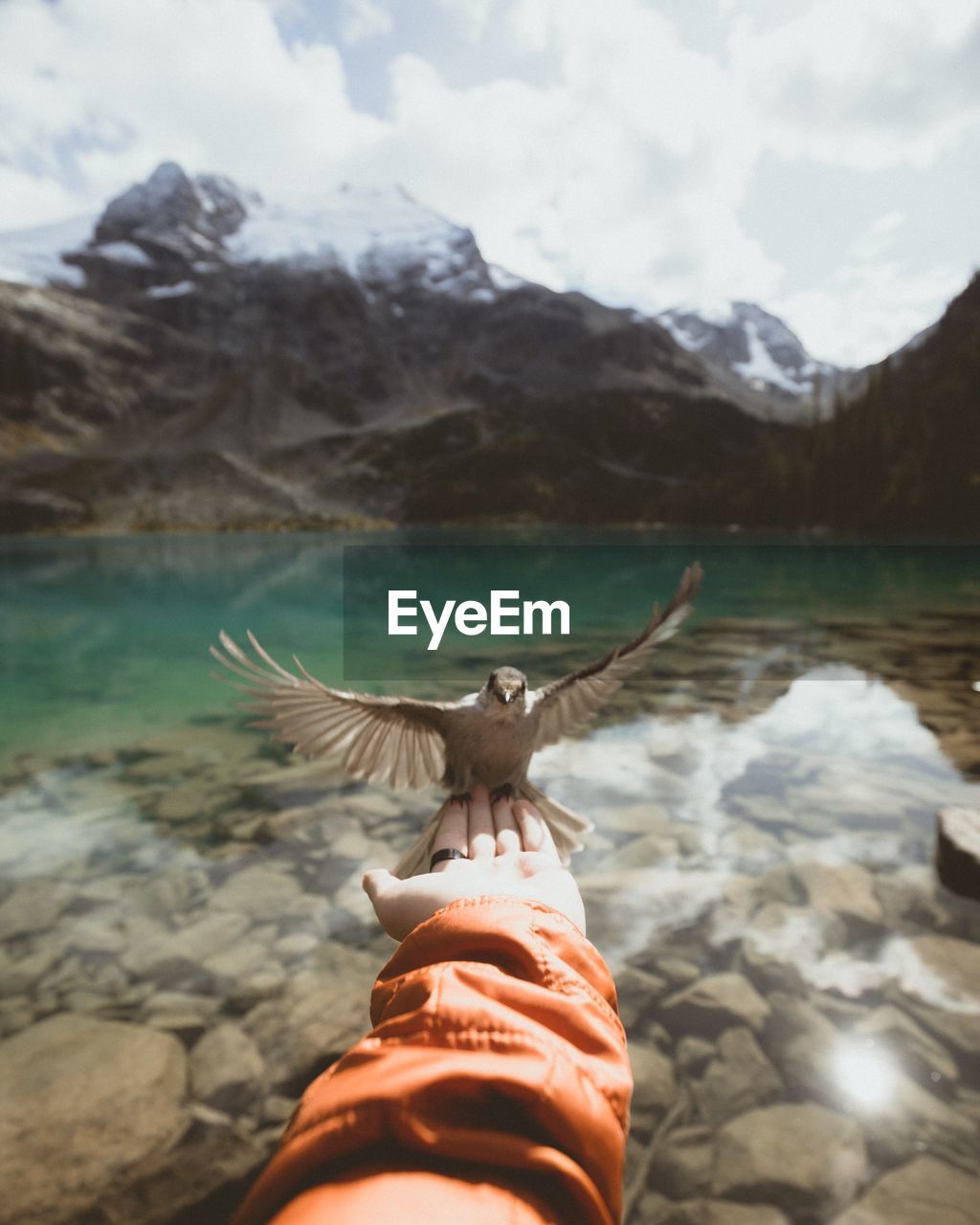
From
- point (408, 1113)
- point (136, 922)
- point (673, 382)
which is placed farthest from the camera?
point (673, 382)

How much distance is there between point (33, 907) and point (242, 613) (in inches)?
649

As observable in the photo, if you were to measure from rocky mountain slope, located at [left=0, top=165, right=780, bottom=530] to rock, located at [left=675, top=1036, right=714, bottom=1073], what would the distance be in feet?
334

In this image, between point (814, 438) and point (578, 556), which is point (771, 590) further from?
point (814, 438)

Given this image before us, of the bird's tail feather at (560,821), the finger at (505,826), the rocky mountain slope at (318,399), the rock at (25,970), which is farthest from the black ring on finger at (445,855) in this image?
the rocky mountain slope at (318,399)

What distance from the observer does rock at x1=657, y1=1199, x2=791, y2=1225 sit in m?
2.49

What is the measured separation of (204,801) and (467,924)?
5791 millimetres

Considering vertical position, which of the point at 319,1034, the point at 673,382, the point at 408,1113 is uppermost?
the point at 673,382

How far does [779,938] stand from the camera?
4.04 metres

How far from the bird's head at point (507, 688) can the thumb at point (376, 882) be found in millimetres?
1107

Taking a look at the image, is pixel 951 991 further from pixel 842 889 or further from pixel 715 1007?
pixel 715 1007

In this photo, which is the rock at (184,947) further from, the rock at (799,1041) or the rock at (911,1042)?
the rock at (911,1042)

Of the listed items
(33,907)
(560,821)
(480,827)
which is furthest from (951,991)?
(33,907)

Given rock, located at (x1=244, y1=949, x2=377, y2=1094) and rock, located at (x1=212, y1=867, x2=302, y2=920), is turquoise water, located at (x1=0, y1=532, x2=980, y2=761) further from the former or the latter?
rock, located at (x1=244, y1=949, x2=377, y2=1094)

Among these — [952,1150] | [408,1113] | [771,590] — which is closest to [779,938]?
[952,1150]
